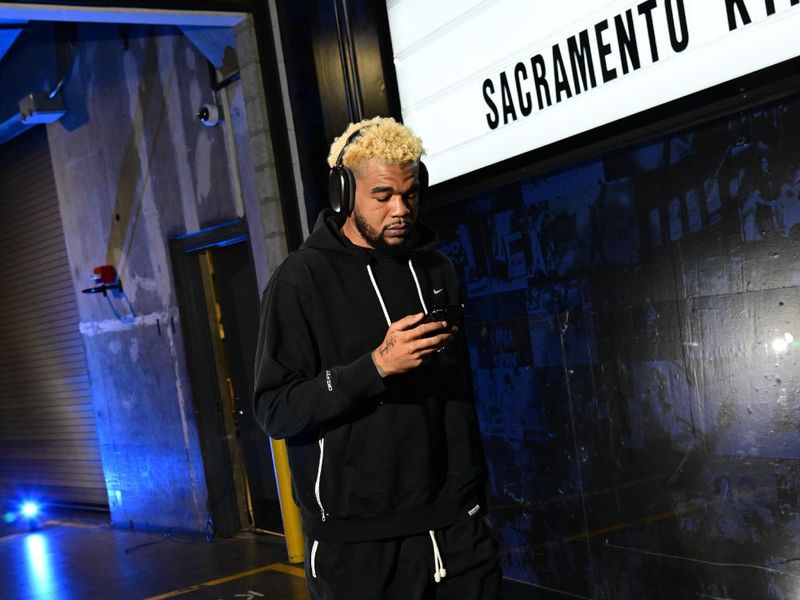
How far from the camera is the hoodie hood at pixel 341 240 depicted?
9.86ft

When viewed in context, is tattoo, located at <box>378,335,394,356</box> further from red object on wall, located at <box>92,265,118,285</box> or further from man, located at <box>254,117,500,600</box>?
red object on wall, located at <box>92,265,118,285</box>

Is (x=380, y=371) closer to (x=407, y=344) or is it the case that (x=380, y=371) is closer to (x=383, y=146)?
(x=407, y=344)

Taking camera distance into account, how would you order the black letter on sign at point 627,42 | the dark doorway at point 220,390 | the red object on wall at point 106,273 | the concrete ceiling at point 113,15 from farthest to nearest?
the red object on wall at point 106,273
the dark doorway at point 220,390
the concrete ceiling at point 113,15
the black letter on sign at point 627,42

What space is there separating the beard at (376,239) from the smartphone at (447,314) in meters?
0.34

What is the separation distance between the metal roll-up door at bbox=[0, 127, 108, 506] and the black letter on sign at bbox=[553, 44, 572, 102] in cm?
857

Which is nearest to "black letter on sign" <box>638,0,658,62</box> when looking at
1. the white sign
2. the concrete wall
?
the white sign

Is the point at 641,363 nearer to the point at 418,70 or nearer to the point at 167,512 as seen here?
the point at 418,70

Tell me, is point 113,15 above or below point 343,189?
above

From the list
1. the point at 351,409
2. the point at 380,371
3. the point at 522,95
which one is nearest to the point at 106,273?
the point at 522,95

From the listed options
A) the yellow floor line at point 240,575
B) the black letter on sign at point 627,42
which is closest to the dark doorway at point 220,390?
the yellow floor line at point 240,575

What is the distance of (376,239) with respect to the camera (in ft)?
9.86

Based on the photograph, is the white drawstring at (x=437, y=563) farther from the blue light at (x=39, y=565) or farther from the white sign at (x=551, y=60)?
the blue light at (x=39, y=565)

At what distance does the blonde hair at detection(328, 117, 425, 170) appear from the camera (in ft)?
9.70

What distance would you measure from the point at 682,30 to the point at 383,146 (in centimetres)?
166
